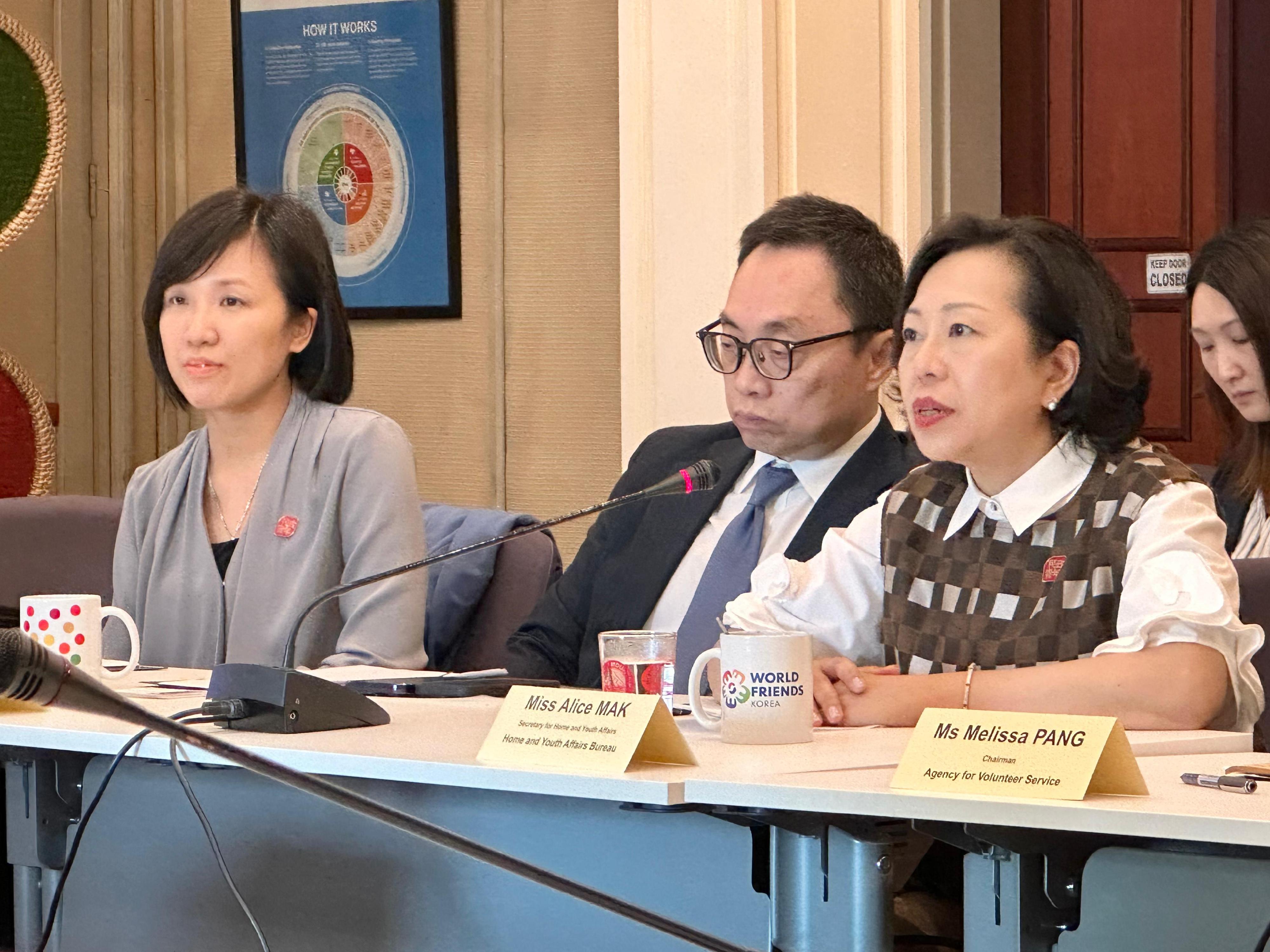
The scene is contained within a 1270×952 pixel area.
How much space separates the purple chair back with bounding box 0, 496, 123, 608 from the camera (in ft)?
8.89

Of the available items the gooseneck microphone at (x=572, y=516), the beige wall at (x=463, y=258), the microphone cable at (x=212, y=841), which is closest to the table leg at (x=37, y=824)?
the microphone cable at (x=212, y=841)

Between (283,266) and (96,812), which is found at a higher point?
(283,266)

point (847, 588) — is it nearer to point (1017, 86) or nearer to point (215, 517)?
point (215, 517)

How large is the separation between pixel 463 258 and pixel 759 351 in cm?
189

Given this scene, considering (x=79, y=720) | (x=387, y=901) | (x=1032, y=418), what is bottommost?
(x=387, y=901)

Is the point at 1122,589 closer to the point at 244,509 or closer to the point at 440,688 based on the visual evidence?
the point at 440,688

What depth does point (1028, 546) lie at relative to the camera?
1744 millimetres

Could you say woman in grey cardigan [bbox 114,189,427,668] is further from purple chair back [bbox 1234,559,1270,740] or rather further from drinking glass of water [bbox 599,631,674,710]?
purple chair back [bbox 1234,559,1270,740]

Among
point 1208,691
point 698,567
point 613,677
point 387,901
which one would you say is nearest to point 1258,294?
point 698,567

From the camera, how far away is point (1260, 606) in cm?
181

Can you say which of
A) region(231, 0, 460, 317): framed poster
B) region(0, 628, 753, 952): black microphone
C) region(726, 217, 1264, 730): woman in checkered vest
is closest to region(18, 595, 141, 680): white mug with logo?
region(726, 217, 1264, 730): woman in checkered vest

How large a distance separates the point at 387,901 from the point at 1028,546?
2.49ft

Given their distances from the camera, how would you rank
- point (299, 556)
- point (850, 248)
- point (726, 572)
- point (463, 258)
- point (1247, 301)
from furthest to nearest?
point (463, 258) < point (1247, 301) < point (299, 556) < point (850, 248) < point (726, 572)

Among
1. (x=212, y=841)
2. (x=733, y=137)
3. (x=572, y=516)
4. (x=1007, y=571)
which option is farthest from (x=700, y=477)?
(x=733, y=137)
